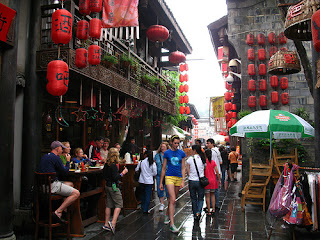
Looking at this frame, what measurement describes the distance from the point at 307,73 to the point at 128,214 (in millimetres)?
6002

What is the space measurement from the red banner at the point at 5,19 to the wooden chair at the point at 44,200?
108 inches

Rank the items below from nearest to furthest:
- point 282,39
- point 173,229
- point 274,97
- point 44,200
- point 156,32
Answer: point 44,200 < point 173,229 < point 274,97 < point 282,39 < point 156,32

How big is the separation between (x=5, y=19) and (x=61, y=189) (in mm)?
3451

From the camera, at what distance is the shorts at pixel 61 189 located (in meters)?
5.93

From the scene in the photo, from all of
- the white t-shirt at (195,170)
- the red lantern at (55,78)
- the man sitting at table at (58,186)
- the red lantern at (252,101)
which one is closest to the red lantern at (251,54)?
the red lantern at (252,101)

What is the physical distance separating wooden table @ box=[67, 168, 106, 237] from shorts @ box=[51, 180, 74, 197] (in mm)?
469

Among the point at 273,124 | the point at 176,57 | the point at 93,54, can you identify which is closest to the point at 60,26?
the point at 93,54

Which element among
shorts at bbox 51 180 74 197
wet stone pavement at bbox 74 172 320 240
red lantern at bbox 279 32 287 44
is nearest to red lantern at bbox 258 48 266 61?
red lantern at bbox 279 32 287 44

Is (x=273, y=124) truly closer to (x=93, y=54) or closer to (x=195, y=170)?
(x=195, y=170)

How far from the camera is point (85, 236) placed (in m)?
6.49

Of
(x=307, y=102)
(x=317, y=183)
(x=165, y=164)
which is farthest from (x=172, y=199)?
(x=307, y=102)

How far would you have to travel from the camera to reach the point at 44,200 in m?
5.91

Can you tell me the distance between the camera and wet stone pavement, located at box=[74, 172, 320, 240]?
6457 millimetres

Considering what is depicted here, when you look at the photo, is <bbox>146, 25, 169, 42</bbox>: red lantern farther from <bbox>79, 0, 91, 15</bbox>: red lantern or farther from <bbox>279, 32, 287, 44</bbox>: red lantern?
<bbox>79, 0, 91, 15</bbox>: red lantern
